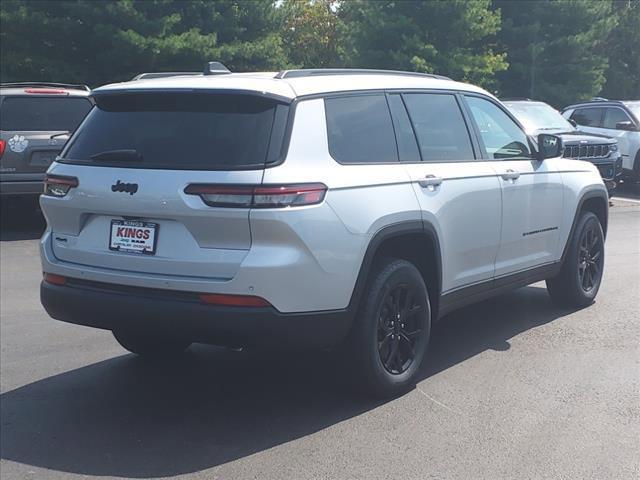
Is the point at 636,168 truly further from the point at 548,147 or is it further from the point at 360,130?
the point at 360,130

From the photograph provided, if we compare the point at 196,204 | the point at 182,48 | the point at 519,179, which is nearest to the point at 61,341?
the point at 196,204

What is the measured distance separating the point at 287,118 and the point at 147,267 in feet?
3.59

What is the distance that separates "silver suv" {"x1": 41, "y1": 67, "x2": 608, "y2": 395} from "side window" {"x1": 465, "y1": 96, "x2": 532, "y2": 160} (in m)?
0.45

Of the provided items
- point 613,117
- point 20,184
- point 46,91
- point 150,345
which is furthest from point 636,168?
point 150,345

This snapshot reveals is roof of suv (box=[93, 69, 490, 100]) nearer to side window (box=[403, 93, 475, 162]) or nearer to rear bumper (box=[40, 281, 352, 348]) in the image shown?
side window (box=[403, 93, 475, 162])

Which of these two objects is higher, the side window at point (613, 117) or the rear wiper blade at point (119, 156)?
the rear wiper blade at point (119, 156)

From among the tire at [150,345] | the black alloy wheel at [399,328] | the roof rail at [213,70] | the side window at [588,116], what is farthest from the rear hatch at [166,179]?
the side window at [588,116]

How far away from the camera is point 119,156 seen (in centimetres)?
489

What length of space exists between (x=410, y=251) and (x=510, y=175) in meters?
1.27

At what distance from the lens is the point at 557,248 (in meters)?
7.03

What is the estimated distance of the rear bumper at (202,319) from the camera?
4.52 meters

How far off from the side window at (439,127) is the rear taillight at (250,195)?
137 cm

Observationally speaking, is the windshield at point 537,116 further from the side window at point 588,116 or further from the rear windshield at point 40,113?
the rear windshield at point 40,113

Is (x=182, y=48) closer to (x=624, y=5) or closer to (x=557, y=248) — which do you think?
Answer: (x=557, y=248)
